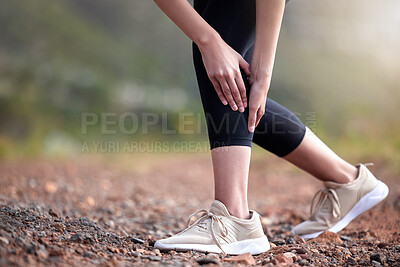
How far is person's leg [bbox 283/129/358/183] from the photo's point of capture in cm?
160

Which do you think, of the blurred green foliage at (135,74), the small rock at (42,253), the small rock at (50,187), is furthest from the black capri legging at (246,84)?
the blurred green foliage at (135,74)

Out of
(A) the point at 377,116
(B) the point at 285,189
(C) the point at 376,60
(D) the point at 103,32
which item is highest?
(D) the point at 103,32

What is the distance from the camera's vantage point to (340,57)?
7.05 m

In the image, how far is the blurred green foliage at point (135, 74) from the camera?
216 inches

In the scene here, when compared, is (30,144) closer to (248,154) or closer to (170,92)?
(170,92)

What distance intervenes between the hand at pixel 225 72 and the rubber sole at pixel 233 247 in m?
0.42

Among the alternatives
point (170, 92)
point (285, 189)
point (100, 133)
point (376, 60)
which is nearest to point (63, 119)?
point (100, 133)

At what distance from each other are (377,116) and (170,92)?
140 inches

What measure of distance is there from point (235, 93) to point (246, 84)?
2.7 inches

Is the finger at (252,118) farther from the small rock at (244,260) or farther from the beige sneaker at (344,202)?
the beige sneaker at (344,202)

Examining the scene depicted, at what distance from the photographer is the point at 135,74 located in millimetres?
7324

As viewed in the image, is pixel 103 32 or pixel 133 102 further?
pixel 103 32

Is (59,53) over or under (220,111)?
over

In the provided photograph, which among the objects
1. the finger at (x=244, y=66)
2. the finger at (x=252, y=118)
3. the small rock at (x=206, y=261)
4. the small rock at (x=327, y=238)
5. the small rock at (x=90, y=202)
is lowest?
the small rock at (x=90, y=202)
